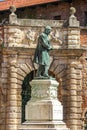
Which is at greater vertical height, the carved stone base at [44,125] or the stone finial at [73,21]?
the stone finial at [73,21]

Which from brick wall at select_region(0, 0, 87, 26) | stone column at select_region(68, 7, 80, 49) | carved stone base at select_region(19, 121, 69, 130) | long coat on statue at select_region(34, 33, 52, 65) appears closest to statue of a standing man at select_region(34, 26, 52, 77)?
long coat on statue at select_region(34, 33, 52, 65)

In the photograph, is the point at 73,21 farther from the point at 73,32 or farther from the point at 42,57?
the point at 42,57

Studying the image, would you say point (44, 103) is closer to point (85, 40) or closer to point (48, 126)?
point (48, 126)

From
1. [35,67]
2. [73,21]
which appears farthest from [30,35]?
[73,21]

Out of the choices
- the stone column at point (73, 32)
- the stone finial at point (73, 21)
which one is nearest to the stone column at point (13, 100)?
the stone column at point (73, 32)

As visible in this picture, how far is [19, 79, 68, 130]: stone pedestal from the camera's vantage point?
66.9 ft

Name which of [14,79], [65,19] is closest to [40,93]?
[14,79]

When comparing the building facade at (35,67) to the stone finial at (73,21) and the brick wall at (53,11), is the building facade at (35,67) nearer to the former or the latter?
the stone finial at (73,21)

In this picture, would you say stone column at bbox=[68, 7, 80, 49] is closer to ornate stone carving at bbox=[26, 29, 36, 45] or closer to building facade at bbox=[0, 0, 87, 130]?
building facade at bbox=[0, 0, 87, 130]

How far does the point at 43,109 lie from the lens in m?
20.5

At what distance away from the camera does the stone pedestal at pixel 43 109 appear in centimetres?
2041

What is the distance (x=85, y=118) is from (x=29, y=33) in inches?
228

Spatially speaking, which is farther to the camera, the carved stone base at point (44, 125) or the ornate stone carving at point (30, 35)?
the ornate stone carving at point (30, 35)

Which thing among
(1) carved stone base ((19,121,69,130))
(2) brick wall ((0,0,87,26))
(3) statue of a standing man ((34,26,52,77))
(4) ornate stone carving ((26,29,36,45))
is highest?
(2) brick wall ((0,0,87,26))
